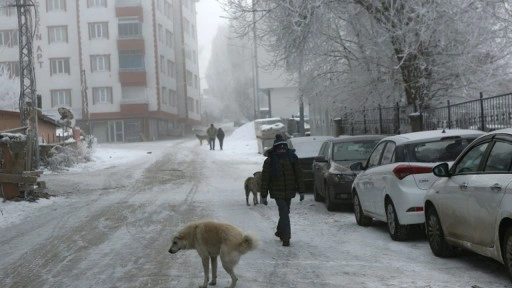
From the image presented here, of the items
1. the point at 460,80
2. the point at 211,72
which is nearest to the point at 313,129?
the point at 460,80

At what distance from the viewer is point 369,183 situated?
10562 mm

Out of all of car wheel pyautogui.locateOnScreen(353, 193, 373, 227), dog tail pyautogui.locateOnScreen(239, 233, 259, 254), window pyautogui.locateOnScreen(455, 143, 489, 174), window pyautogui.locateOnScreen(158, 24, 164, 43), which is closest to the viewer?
dog tail pyautogui.locateOnScreen(239, 233, 259, 254)

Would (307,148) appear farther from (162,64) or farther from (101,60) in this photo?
(162,64)

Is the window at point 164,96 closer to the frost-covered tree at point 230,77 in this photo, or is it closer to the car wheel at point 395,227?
the frost-covered tree at point 230,77

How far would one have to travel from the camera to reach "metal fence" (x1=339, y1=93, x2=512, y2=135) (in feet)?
41.1

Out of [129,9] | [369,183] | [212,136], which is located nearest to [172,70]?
[129,9]

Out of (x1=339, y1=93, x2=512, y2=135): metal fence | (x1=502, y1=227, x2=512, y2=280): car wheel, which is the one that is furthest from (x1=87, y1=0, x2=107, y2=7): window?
(x1=502, y1=227, x2=512, y2=280): car wheel

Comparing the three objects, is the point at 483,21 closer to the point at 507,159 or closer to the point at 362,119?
the point at 362,119

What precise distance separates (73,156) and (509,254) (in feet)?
87.2

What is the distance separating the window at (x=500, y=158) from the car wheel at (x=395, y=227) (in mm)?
2602

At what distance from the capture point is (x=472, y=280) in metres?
6.82

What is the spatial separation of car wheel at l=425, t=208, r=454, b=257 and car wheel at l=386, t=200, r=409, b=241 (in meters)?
0.92

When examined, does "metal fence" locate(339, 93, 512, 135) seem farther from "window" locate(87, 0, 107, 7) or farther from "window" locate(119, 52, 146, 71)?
"window" locate(87, 0, 107, 7)

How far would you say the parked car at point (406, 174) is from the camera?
9000 millimetres
